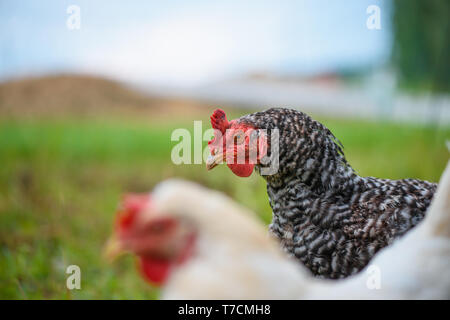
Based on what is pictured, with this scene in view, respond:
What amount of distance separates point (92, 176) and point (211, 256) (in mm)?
3304

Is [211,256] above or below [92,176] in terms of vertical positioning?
above

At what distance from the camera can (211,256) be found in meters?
0.95

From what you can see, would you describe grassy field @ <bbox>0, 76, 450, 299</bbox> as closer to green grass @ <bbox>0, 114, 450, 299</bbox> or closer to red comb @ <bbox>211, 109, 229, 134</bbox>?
green grass @ <bbox>0, 114, 450, 299</bbox>

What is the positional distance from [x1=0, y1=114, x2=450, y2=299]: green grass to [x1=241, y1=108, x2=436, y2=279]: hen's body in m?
0.97

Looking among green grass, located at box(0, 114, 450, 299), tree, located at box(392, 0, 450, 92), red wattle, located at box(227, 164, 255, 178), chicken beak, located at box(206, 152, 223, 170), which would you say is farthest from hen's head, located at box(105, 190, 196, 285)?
tree, located at box(392, 0, 450, 92)

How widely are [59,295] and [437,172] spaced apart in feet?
10.3

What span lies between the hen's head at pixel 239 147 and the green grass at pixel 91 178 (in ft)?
3.10

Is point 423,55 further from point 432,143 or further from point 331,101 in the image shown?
point 331,101

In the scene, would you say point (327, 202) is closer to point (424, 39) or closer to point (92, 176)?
point (92, 176)

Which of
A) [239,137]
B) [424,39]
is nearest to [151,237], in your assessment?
[239,137]

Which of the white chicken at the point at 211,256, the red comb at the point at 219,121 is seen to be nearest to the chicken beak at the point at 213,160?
the red comb at the point at 219,121

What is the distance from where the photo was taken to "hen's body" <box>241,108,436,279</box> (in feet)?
4.40

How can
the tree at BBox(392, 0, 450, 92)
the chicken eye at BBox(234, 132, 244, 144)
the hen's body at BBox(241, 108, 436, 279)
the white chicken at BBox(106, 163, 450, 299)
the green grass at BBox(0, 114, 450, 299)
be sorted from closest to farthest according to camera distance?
1. the white chicken at BBox(106, 163, 450, 299)
2. the hen's body at BBox(241, 108, 436, 279)
3. the chicken eye at BBox(234, 132, 244, 144)
4. the green grass at BBox(0, 114, 450, 299)
5. the tree at BBox(392, 0, 450, 92)

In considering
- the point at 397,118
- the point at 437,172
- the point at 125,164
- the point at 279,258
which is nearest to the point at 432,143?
the point at 437,172
